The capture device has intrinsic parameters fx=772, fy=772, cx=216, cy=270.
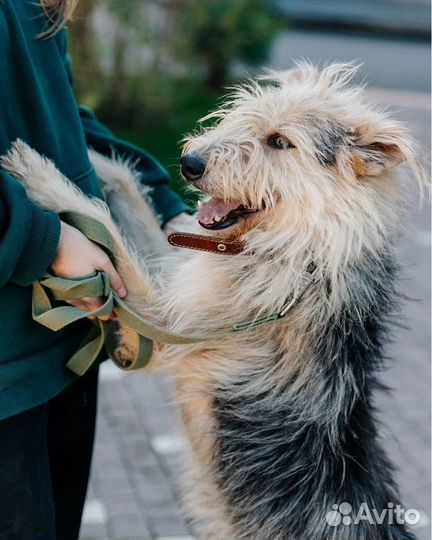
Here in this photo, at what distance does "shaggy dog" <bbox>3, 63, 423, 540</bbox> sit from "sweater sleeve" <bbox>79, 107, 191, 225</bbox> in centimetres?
39

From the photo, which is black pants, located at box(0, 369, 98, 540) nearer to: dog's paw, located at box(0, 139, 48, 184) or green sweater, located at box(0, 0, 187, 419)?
green sweater, located at box(0, 0, 187, 419)

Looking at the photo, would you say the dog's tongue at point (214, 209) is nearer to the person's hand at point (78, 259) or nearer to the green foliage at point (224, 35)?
the person's hand at point (78, 259)

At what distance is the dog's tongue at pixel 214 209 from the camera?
2371 millimetres

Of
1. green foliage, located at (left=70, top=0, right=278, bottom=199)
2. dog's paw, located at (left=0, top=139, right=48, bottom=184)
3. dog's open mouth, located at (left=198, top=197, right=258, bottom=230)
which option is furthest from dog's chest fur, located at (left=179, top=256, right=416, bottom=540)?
green foliage, located at (left=70, top=0, right=278, bottom=199)

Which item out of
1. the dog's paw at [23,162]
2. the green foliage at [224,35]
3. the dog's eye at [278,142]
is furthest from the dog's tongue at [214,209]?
the green foliage at [224,35]

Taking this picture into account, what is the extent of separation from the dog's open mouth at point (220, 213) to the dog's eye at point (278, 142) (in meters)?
0.22

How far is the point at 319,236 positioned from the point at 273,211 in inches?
6.4

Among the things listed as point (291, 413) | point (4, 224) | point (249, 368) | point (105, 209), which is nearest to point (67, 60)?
point (105, 209)

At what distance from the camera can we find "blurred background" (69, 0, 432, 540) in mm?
3807

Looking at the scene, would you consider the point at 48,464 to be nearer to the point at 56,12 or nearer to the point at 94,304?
the point at 94,304

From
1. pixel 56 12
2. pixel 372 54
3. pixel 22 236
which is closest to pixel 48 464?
pixel 22 236

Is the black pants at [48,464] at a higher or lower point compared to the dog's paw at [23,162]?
lower

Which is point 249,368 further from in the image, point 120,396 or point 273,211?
point 120,396

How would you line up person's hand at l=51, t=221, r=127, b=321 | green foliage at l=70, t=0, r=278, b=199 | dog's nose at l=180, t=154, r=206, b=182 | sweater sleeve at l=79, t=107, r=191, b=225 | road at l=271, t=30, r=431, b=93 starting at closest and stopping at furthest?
person's hand at l=51, t=221, r=127, b=321 → dog's nose at l=180, t=154, r=206, b=182 → sweater sleeve at l=79, t=107, r=191, b=225 → green foliage at l=70, t=0, r=278, b=199 → road at l=271, t=30, r=431, b=93
